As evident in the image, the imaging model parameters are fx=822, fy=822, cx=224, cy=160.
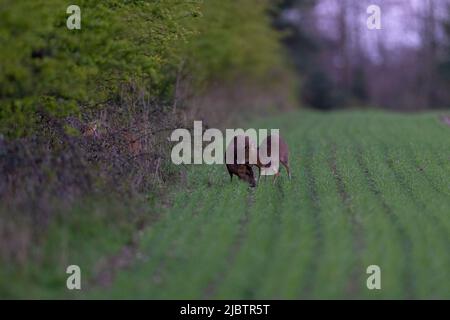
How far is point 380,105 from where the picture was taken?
59.5 metres

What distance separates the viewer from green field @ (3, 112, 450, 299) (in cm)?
968

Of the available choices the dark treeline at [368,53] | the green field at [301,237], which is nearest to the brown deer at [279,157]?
the green field at [301,237]

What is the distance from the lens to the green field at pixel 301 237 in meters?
9.68

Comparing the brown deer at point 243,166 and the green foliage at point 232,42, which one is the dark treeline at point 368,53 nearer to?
the green foliage at point 232,42

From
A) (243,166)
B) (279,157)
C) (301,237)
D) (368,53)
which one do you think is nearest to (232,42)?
(279,157)

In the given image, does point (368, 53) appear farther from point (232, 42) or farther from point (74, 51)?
point (74, 51)

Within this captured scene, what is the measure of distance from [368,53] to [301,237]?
59755 mm

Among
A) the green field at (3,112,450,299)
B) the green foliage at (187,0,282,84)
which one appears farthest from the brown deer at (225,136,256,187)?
the green foliage at (187,0,282,84)

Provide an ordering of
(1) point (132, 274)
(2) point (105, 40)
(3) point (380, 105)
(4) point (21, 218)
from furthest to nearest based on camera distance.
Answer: (3) point (380, 105) < (2) point (105, 40) < (4) point (21, 218) < (1) point (132, 274)

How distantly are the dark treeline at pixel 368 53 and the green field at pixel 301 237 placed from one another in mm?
35621

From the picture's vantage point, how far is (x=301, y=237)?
37.6ft
